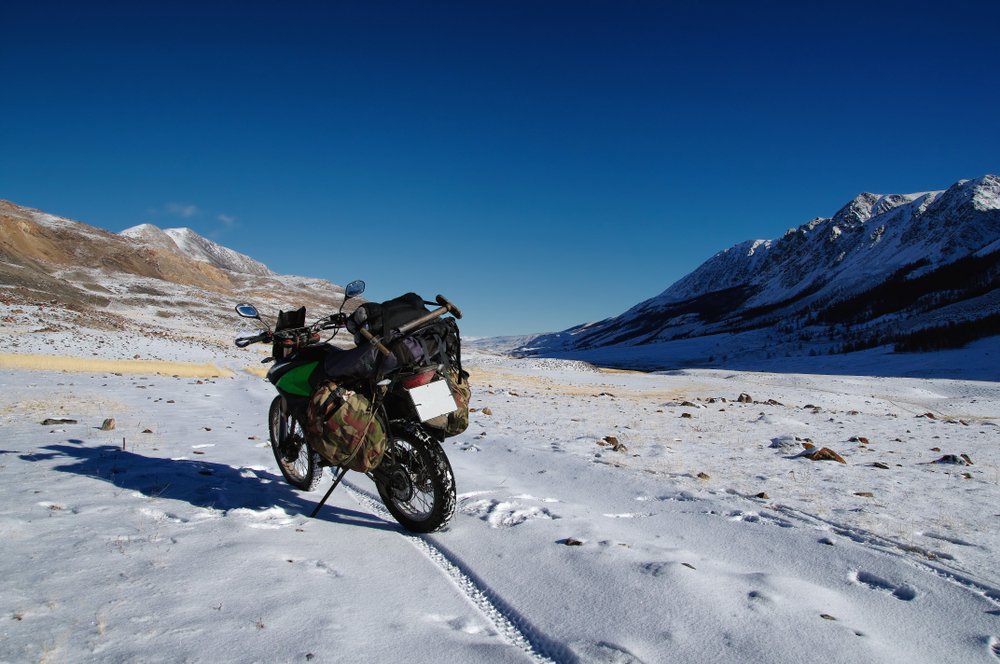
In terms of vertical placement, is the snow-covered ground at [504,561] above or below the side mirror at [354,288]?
below

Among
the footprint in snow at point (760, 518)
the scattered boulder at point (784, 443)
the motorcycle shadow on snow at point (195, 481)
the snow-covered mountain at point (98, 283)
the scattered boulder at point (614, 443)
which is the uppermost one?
the snow-covered mountain at point (98, 283)

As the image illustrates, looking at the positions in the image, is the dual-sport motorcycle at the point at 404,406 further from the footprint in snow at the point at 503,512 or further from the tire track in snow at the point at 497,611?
the footprint in snow at the point at 503,512

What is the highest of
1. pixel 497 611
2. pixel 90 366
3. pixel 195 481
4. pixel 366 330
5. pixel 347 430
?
pixel 90 366

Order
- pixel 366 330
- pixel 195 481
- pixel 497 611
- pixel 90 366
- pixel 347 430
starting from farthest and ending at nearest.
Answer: pixel 90 366, pixel 195 481, pixel 366 330, pixel 347 430, pixel 497 611

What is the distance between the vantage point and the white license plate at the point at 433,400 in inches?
177

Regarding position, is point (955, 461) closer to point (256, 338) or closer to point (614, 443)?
point (614, 443)

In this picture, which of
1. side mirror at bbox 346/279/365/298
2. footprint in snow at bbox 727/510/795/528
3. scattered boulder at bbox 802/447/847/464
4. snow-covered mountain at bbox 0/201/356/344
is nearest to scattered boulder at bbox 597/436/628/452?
scattered boulder at bbox 802/447/847/464

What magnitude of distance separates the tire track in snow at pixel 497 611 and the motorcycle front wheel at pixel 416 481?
16cm

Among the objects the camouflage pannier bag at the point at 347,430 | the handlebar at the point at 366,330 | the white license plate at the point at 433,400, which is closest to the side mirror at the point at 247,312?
the handlebar at the point at 366,330

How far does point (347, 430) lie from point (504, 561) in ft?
5.47

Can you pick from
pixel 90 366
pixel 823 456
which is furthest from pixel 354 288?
pixel 90 366

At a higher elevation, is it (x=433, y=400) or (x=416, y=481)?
(x=433, y=400)

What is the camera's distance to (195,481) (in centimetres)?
593

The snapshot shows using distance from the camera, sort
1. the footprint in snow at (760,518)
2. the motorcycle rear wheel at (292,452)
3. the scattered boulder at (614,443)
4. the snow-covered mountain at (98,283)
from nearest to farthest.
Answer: the footprint in snow at (760,518) → the motorcycle rear wheel at (292,452) → the scattered boulder at (614,443) → the snow-covered mountain at (98,283)
